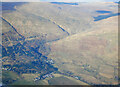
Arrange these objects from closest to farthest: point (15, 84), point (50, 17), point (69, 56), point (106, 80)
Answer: point (15, 84) < point (106, 80) < point (69, 56) < point (50, 17)

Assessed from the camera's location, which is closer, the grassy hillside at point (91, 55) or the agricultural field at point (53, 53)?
the agricultural field at point (53, 53)

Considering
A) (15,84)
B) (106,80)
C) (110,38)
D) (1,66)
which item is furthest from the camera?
(110,38)

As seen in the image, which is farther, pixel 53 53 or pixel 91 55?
pixel 53 53

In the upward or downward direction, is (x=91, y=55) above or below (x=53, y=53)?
below

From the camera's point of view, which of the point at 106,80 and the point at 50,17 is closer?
the point at 106,80

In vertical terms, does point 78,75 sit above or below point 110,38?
below

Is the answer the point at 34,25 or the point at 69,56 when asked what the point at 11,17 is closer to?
the point at 34,25

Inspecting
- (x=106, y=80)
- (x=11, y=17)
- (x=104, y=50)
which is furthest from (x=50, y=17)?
(x=106, y=80)

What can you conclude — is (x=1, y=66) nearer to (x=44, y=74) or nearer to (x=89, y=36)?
(x=44, y=74)

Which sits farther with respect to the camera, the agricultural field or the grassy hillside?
the grassy hillside

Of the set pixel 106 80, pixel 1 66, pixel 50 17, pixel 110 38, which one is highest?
pixel 50 17
